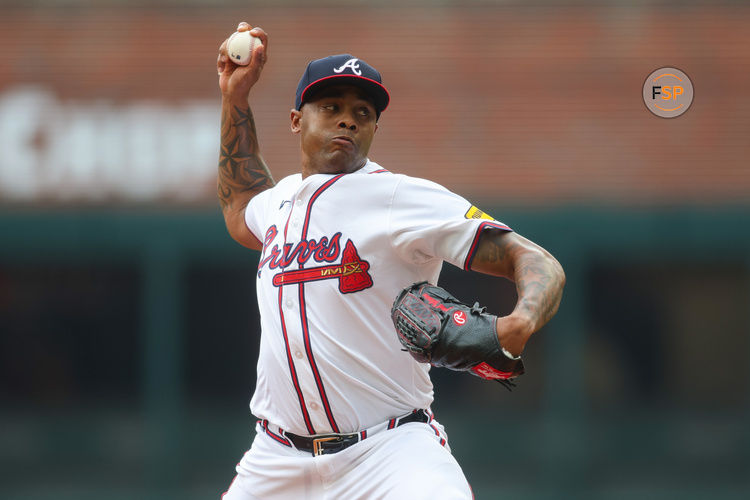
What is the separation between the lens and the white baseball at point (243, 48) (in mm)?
3754

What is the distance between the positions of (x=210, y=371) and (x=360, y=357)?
742 cm

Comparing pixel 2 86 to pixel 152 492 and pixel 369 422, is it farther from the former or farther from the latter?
pixel 369 422

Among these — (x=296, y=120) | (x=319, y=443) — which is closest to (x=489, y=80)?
(x=296, y=120)

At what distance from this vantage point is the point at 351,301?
2.89 meters

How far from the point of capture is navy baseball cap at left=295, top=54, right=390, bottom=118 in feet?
10.2

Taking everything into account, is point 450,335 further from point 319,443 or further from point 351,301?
point 319,443

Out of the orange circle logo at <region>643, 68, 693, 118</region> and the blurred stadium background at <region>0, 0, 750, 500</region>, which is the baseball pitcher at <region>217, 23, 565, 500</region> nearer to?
the orange circle logo at <region>643, 68, 693, 118</region>

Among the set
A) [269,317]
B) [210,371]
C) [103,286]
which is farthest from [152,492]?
[269,317]

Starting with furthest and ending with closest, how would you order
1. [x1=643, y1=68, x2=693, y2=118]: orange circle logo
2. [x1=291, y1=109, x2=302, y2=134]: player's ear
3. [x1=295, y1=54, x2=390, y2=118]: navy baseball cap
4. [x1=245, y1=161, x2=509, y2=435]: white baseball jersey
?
1. [x1=643, y1=68, x2=693, y2=118]: orange circle logo
2. [x1=291, y1=109, x2=302, y2=134]: player's ear
3. [x1=295, y1=54, x2=390, y2=118]: navy baseball cap
4. [x1=245, y1=161, x2=509, y2=435]: white baseball jersey

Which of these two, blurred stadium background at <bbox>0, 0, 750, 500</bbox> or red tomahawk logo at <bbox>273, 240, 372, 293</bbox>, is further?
blurred stadium background at <bbox>0, 0, 750, 500</bbox>

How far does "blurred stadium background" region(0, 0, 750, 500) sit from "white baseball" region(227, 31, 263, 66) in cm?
528

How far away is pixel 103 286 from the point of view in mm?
10102

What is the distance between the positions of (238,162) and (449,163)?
545 centimetres

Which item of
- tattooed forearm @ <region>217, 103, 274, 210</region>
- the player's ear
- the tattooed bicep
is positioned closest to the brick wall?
tattooed forearm @ <region>217, 103, 274, 210</region>
